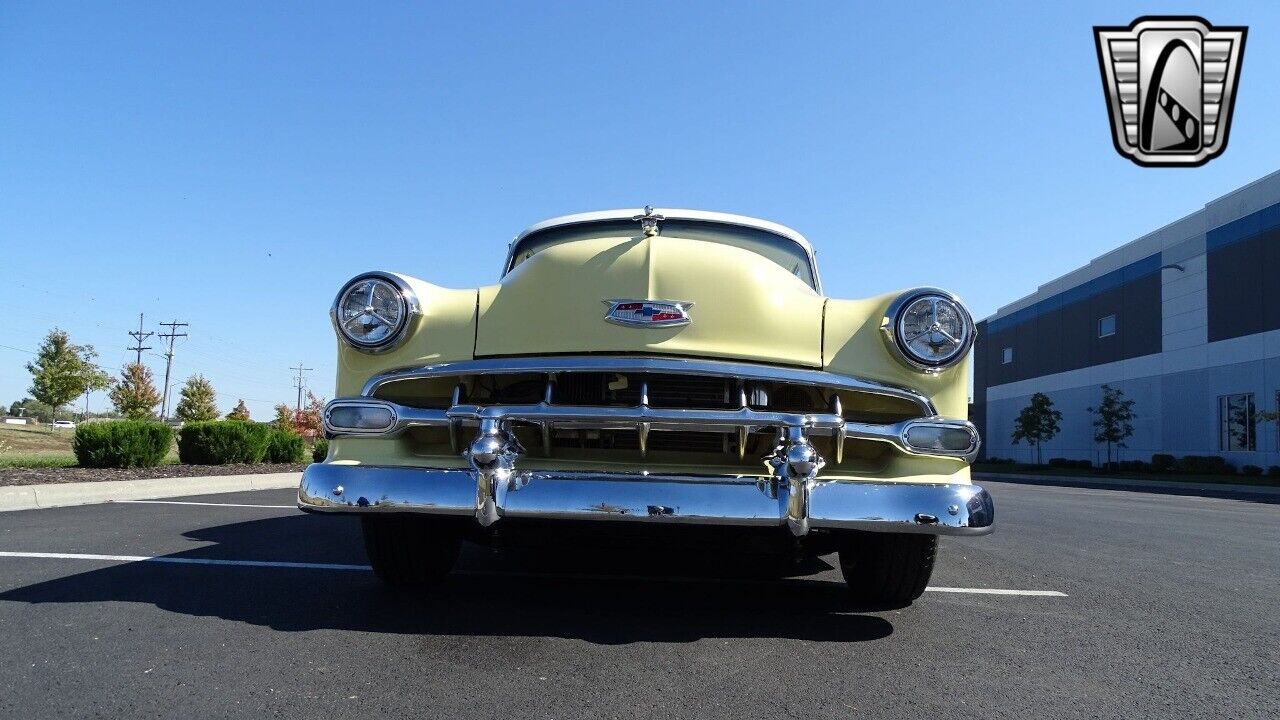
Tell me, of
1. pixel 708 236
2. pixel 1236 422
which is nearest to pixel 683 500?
pixel 708 236

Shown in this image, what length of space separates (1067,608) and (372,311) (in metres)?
2.96

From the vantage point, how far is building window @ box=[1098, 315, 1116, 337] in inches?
1326

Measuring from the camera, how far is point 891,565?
3111 millimetres

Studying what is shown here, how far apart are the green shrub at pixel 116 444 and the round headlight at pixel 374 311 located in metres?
9.82

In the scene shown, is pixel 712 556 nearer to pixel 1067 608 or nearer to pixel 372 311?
pixel 1067 608

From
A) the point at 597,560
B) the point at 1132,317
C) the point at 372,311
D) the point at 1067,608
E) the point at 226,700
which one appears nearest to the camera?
the point at 226,700

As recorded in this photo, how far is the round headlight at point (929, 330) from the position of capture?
2941 mm

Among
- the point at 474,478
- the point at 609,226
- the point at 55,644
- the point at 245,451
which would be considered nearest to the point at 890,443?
the point at 474,478

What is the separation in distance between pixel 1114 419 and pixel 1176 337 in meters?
3.48

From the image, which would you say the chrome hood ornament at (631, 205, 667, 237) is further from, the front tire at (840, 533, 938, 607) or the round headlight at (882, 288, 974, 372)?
the front tire at (840, 533, 938, 607)

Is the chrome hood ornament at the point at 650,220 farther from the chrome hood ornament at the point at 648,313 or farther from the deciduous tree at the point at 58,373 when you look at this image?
the deciduous tree at the point at 58,373

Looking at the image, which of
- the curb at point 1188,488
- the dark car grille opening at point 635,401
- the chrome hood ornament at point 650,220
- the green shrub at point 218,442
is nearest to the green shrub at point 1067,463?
the curb at point 1188,488

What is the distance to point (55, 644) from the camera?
2.48 m

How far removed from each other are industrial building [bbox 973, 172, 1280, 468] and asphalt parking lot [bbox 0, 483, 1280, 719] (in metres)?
25.7
